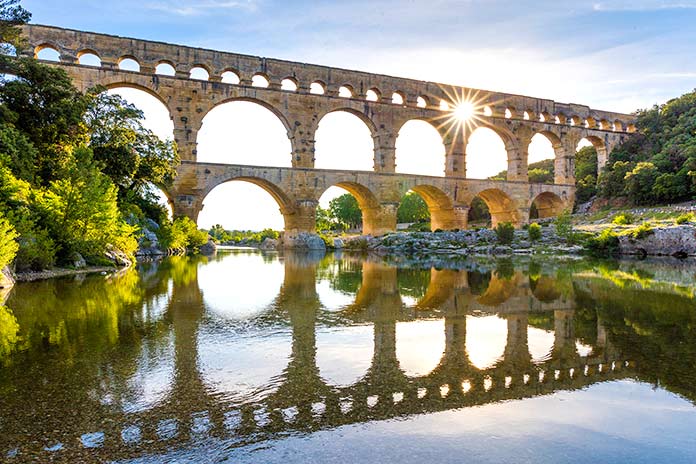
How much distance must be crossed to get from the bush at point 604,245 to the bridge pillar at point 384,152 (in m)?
12.7

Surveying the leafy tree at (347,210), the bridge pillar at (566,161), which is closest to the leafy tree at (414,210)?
the leafy tree at (347,210)

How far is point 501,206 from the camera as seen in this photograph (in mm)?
→ 34844

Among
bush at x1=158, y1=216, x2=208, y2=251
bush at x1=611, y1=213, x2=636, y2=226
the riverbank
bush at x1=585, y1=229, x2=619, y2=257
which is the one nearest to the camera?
the riverbank

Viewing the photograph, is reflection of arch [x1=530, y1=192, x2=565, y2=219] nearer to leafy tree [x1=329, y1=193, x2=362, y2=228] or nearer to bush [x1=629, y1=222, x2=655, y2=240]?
bush [x1=629, y1=222, x2=655, y2=240]

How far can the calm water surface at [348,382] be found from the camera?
2447mm

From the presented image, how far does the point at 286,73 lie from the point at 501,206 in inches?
658

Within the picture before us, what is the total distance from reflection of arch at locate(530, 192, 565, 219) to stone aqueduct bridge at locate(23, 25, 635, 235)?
0.08 metres

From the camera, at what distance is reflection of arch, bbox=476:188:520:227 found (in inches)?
1335

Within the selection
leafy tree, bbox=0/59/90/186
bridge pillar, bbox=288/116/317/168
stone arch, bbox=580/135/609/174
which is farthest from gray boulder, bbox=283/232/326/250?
stone arch, bbox=580/135/609/174

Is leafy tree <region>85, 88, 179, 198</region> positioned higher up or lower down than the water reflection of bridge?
higher up

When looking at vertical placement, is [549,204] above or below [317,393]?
above

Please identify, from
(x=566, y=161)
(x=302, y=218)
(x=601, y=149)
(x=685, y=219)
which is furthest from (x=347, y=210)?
(x=685, y=219)

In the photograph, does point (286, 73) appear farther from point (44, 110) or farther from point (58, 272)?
point (58, 272)

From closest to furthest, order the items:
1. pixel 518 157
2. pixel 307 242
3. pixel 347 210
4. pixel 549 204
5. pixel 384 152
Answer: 1. pixel 307 242
2. pixel 384 152
3. pixel 518 157
4. pixel 549 204
5. pixel 347 210
